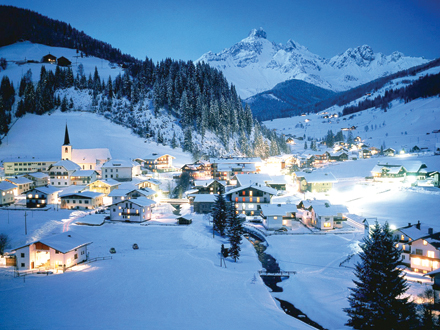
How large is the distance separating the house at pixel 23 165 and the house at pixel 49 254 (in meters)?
50.6

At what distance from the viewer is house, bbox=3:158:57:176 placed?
71944mm

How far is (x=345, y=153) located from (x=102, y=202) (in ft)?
319

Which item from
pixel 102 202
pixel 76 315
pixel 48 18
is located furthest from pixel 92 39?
pixel 76 315

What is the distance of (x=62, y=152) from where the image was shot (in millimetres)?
78812

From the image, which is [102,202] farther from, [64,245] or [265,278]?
[265,278]

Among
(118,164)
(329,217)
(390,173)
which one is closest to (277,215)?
(329,217)

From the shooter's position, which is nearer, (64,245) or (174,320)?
(174,320)

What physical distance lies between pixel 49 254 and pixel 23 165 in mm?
55080

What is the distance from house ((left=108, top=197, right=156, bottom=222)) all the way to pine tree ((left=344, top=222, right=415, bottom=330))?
34.8m

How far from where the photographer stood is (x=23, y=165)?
7312 centimetres

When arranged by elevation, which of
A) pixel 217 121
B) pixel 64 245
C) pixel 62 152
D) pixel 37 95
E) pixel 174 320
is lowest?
pixel 174 320

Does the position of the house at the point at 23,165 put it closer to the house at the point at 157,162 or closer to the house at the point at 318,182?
the house at the point at 157,162

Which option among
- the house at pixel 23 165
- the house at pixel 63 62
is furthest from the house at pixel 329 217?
the house at pixel 63 62

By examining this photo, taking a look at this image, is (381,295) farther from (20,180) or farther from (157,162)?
(157,162)
